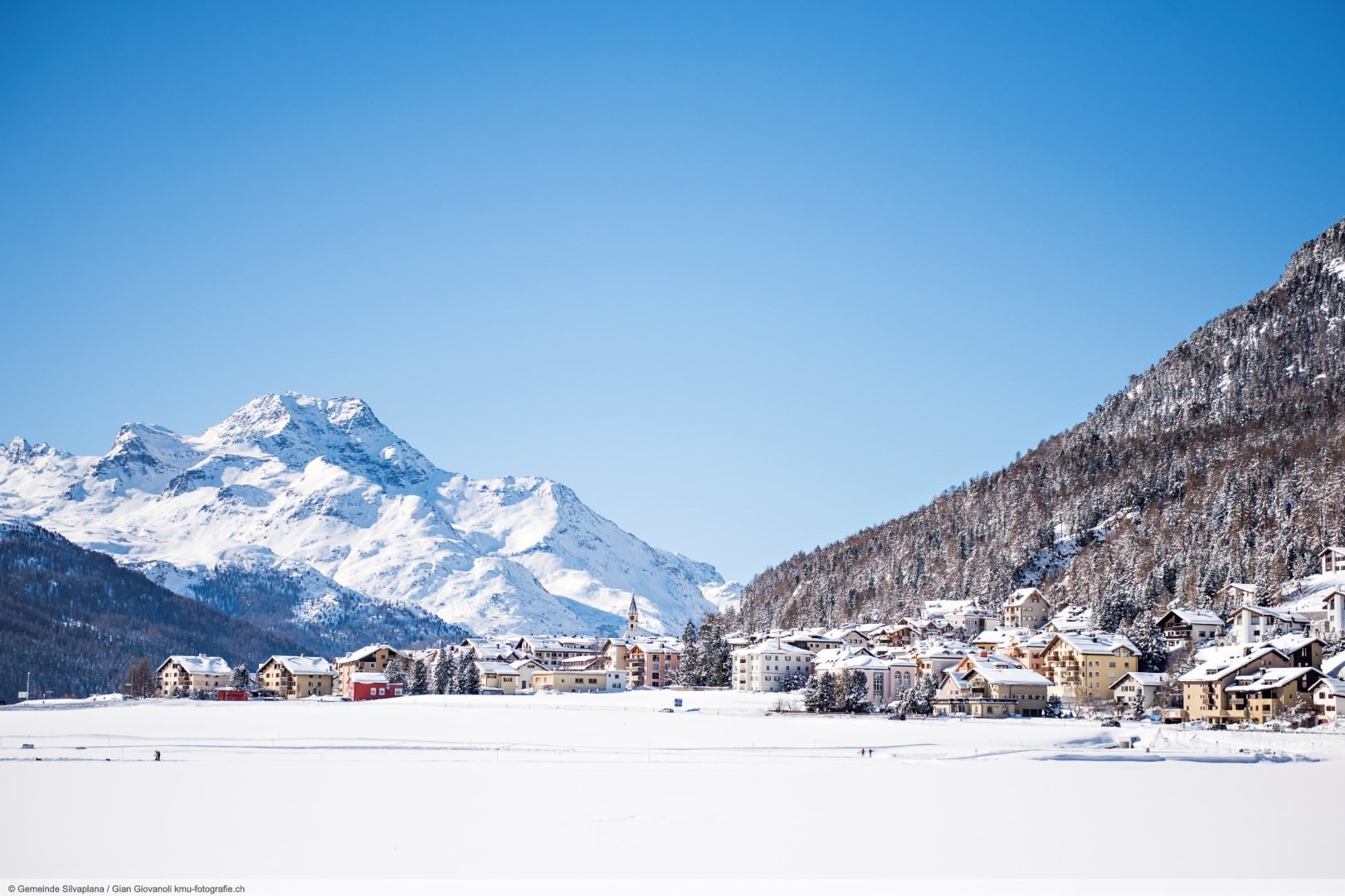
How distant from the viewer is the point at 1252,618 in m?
104

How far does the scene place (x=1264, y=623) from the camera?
10375 centimetres

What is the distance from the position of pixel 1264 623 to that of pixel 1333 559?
21689mm

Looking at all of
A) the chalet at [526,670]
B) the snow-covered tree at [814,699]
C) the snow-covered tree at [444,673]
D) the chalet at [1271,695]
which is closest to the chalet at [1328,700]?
the chalet at [1271,695]

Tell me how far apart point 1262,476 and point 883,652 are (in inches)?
2067

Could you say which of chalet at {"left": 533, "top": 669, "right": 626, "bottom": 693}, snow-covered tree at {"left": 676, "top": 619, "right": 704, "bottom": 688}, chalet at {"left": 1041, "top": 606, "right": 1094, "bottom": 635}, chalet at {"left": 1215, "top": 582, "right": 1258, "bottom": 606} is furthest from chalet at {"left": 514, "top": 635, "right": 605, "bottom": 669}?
chalet at {"left": 1215, "top": 582, "right": 1258, "bottom": 606}

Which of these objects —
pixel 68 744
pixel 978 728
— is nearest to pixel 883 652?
Result: pixel 978 728

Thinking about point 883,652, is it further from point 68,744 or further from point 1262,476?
point 68,744

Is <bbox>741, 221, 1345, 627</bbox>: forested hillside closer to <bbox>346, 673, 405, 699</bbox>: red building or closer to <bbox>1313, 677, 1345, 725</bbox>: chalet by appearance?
<bbox>1313, 677, 1345, 725</bbox>: chalet

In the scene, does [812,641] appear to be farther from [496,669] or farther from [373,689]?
[373,689]

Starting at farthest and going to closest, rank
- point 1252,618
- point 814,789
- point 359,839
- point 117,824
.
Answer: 1. point 1252,618
2. point 814,789
3. point 117,824
4. point 359,839

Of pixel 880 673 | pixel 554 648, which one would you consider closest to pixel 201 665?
pixel 554 648

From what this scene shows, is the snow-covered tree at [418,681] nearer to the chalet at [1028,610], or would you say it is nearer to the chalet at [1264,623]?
the chalet at [1028,610]

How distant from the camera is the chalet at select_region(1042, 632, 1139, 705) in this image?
10431 centimetres

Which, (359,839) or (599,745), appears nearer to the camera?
(359,839)
